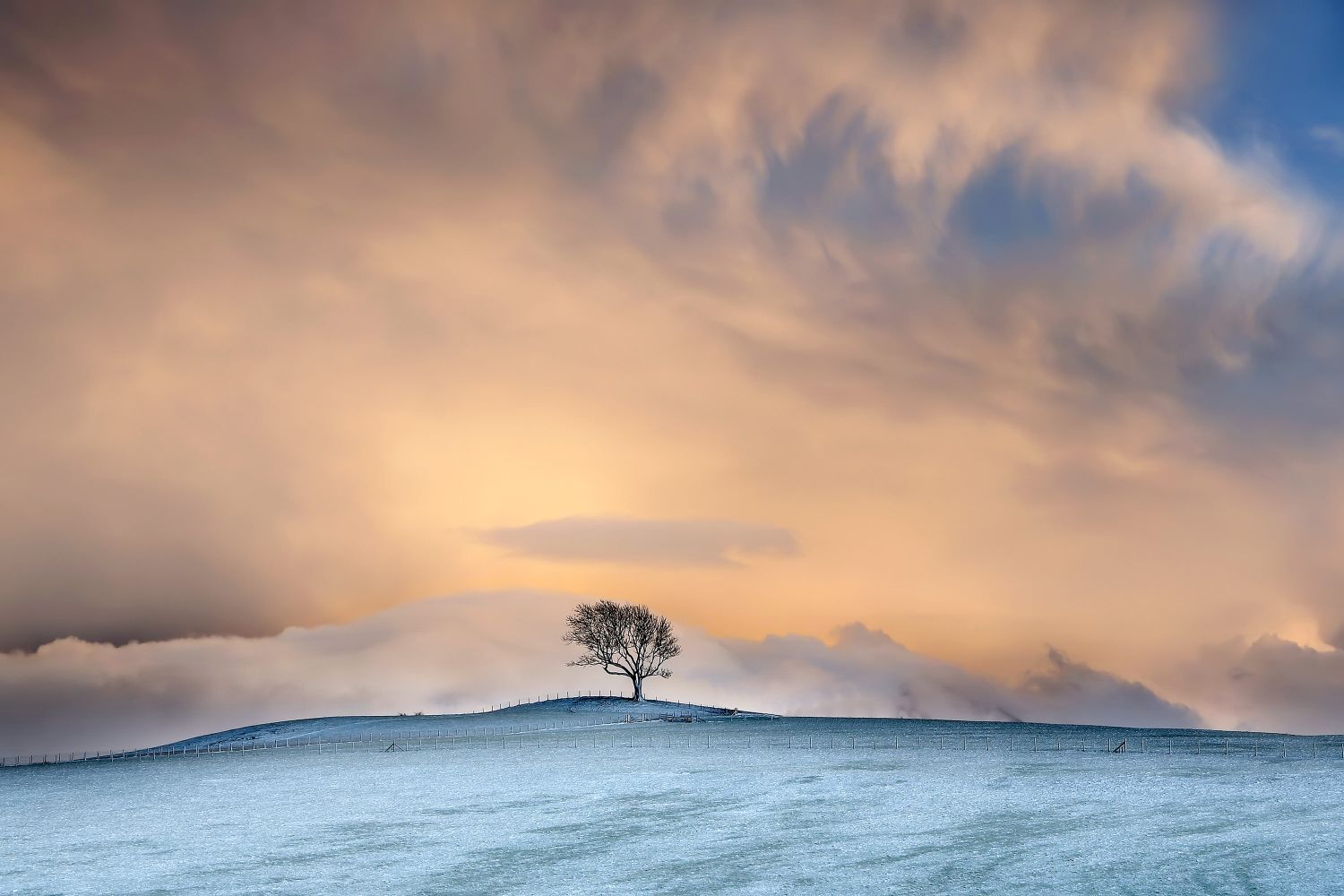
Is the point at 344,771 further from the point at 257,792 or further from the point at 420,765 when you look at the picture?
the point at 257,792

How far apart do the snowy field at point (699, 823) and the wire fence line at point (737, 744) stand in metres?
2.03

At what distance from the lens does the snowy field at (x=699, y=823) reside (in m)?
46.5

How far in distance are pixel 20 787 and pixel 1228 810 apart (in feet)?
310

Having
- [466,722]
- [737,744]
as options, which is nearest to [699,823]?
[737,744]

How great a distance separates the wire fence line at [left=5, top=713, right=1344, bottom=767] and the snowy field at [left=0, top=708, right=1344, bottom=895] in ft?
6.67

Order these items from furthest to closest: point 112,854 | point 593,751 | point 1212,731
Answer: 1. point 1212,731
2. point 593,751
3. point 112,854

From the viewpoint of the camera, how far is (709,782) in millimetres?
83625

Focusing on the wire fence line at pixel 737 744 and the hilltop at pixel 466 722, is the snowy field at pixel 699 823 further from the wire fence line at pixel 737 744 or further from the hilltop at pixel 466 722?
the hilltop at pixel 466 722

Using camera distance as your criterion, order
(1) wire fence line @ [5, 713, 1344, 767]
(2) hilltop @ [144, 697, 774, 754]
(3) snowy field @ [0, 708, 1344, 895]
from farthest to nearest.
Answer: (2) hilltop @ [144, 697, 774, 754], (1) wire fence line @ [5, 713, 1344, 767], (3) snowy field @ [0, 708, 1344, 895]

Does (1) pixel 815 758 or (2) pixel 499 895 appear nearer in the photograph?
(2) pixel 499 895

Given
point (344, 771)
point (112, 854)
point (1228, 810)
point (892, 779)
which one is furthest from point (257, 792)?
point (1228, 810)

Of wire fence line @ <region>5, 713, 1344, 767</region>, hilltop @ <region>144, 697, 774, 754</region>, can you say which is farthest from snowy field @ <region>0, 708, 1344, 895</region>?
hilltop @ <region>144, 697, 774, 754</region>

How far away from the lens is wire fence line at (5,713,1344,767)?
375 feet

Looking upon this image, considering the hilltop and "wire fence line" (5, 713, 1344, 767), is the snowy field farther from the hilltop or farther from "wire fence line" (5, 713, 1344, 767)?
the hilltop
